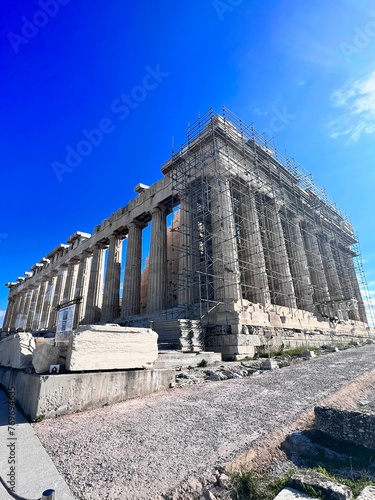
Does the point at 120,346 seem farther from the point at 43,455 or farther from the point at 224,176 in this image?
the point at 224,176

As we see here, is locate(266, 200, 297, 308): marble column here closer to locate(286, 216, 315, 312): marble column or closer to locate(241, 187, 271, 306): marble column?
locate(286, 216, 315, 312): marble column

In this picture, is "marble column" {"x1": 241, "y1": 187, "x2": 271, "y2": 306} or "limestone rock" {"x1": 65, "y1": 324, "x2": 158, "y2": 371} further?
"marble column" {"x1": 241, "y1": 187, "x2": 271, "y2": 306}

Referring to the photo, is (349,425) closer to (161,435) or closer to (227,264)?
(161,435)

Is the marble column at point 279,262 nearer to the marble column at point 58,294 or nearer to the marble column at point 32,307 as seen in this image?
the marble column at point 58,294

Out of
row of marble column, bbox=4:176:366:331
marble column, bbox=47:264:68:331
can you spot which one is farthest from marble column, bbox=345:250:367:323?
marble column, bbox=47:264:68:331

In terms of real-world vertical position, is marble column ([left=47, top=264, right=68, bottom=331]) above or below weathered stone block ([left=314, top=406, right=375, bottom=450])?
above

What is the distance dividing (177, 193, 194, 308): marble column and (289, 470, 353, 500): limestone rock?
13344 mm

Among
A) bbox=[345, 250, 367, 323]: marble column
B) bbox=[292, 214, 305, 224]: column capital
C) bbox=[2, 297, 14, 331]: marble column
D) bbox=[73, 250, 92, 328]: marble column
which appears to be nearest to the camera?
bbox=[292, 214, 305, 224]: column capital

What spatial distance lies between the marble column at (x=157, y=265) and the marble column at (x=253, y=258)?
5.85m

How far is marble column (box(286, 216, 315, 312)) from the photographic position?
2169cm

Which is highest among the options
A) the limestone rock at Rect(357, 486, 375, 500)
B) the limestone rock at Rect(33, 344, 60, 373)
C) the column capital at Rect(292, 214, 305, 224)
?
the column capital at Rect(292, 214, 305, 224)

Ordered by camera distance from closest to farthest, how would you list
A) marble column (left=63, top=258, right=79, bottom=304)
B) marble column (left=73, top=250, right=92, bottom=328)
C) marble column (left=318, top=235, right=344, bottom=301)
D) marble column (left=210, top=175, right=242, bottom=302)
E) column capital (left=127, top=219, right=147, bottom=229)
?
marble column (left=210, top=175, right=242, bottom=302) < column capital (left=127, top=219, right=147, bottom=229) < marble column (left=318, top=235, right=344, bottom=301) < marble column (left=73, top=250, right=92, bottom=328) < marble column (left=63, top=258, right=79, bottom=304)

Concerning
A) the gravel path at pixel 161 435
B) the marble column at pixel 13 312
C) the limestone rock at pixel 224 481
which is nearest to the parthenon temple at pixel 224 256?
the gravel path at pixel 161 435

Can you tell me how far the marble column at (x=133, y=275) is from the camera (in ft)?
69.2
